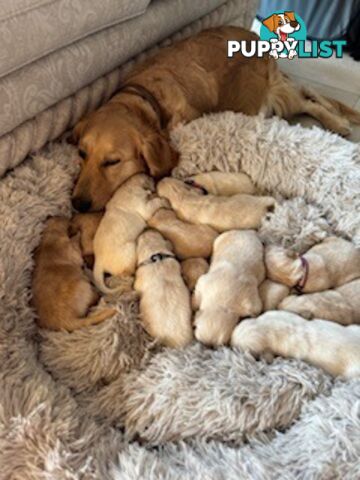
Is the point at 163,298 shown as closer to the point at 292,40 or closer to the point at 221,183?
the point at 221,183

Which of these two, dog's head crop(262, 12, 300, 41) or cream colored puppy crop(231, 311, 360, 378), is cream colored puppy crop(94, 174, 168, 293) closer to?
cream colored puppy crop(231, 311, 360, 378)

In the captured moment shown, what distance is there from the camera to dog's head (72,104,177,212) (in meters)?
1.46

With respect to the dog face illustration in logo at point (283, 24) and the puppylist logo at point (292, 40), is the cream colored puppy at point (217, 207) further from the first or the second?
the dog face illustration in logo at point (283, 24)

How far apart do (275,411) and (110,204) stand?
70cm

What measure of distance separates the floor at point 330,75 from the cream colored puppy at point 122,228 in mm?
1300

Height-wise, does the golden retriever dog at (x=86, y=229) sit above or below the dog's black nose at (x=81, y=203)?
below

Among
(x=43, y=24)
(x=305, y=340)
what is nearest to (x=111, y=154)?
(x=43, y=24)

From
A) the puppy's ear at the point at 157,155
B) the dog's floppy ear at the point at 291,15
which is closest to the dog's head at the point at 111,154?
the puppy's ear at the point at 157,155

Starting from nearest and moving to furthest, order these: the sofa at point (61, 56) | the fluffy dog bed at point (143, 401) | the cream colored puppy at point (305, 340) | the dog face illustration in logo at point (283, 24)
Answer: the fluffy dog bed at point (143, 401) → the cream colored puppy at point (305, 340) → the sofa at point (61, 56) → the dog face illustration in logo at point (283, 24)

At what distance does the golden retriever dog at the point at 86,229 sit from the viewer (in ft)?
4.55

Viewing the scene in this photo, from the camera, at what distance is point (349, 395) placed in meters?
0.99

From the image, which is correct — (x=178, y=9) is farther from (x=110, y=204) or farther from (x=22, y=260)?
(x=22, y=260)

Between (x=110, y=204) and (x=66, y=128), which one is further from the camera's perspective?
(x=66, y=128)

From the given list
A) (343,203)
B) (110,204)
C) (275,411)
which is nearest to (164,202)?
(110,204)
